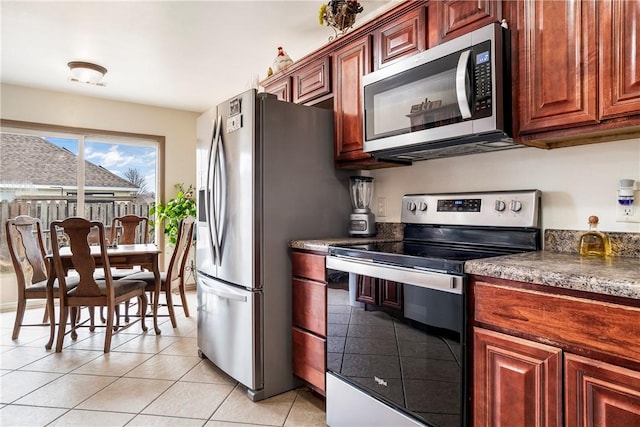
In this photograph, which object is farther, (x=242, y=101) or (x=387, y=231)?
(x=387, y=231)

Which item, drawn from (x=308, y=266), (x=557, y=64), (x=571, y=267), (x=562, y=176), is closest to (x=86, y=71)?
(x=308, y=266)

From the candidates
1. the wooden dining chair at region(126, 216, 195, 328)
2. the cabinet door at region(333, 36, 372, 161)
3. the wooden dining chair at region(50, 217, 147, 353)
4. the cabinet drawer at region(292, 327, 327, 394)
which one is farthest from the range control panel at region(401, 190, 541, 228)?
the wooden dining chair at region(50, 217, 147, 353)

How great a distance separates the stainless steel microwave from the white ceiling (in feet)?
3.37

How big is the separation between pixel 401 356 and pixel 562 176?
1.05m

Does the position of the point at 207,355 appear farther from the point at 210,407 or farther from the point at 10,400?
the point at 10,400

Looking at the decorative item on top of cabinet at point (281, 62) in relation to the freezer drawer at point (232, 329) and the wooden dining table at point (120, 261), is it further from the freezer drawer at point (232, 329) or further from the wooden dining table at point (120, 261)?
the wooden dining table at point (120, 261)

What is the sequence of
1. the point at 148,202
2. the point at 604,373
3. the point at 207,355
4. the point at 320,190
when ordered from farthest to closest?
1. the point at 148,202
2. the point at 207,355
3. the point at 320,190
4. the point at 604,373

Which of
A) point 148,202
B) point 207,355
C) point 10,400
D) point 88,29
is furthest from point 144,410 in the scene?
point 148,202

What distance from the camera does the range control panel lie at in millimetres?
1694

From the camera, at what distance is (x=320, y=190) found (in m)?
2.37

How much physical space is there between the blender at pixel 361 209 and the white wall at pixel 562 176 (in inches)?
18.4

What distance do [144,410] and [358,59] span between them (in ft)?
7.51

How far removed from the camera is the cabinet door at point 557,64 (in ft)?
4.37

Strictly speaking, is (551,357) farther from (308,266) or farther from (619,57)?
(308,266)
